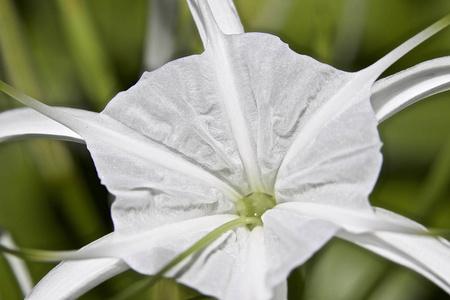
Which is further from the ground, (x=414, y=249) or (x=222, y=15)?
(x=222, y=15)

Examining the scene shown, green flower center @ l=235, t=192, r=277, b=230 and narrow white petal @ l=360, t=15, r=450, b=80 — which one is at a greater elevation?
narrow white petal @ l=360, t=15, r=450, b=80

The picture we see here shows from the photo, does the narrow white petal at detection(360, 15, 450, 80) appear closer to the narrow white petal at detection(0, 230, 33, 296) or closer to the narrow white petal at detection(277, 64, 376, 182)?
the narrow white petal at detection(277, 64, 376, 182)

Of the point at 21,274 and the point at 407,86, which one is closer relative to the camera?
the point at 407,86

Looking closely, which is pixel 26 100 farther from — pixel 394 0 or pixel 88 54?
pixel 394 0

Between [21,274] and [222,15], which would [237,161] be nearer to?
[222,15]

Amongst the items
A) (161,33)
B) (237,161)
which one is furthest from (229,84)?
(161,33)

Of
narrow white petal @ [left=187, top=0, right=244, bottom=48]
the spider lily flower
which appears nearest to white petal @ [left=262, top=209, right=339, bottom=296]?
the spider lily flower

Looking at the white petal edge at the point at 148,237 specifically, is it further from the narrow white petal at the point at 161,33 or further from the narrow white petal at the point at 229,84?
the narrow white petal at the point at 161,33
